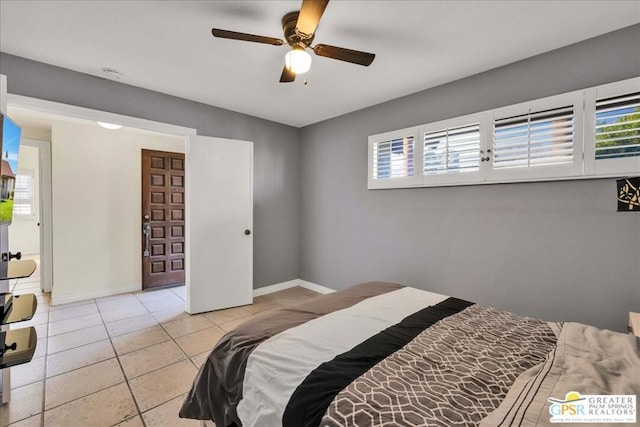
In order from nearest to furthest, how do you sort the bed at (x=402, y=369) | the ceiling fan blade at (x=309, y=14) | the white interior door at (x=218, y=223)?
1. the bed at (x=402, y=369)
2. the ceiling fan blade at (x=309, y=14)
3. the white interior door at (x=218, y=223)

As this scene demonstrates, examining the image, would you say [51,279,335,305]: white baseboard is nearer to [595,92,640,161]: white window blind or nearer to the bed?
the bed

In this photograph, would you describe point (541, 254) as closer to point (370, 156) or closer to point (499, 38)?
point (499, 38)

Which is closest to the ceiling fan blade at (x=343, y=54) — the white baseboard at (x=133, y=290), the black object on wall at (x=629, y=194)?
the black object on wall at (x=629, y=194)

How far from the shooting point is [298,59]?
1.78 metres

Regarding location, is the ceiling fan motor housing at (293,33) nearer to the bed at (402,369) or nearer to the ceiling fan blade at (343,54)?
the ceiling fan blade at (343,54)

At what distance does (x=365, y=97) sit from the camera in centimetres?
312

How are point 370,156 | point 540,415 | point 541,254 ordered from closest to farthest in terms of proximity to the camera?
point 540,415 → point 541,254 → point 370,156

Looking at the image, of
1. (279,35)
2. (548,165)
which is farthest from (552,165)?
(279,35)

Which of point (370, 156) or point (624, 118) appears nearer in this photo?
point (624, 118)

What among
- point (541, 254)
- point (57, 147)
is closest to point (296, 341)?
point (541, 254)

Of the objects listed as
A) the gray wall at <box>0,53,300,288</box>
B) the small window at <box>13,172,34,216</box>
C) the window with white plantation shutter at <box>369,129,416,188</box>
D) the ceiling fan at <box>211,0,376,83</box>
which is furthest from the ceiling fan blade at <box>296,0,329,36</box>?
the small window at <box>13,172,34,216</box>

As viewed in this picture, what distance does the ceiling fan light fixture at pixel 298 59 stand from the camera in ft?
5.79

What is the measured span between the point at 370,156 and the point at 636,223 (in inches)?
90.1

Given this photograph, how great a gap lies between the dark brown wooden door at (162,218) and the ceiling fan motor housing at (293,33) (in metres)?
3.29
